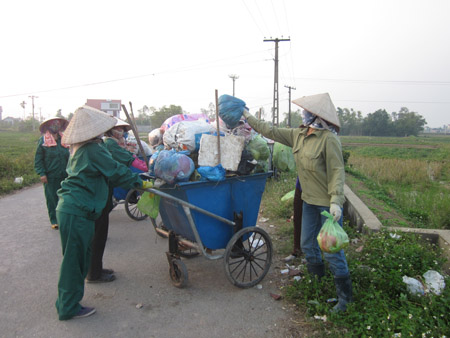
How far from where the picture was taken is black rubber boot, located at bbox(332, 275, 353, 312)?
2.86 metres

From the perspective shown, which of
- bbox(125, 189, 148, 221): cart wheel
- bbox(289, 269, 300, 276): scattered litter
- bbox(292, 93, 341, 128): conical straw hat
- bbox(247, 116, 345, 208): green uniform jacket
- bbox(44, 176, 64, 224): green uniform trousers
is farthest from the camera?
bbox(125, 189, 148, 221): cart wheel

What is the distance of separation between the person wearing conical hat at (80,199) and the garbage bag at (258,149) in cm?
129

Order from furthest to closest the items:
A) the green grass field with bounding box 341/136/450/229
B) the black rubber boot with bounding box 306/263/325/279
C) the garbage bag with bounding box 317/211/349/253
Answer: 1. the green grass field with bounding box 341/136/450/229
2. the black rubber boot with bounding box 306/263/325/279
3. the garbage bag with bounding box 317/211/349/253

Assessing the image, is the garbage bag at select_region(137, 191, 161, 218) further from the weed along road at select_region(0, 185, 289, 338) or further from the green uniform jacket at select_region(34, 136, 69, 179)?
the green uniform jacket at select_region(34, 136, 69, 179)

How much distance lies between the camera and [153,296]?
3373 millimetres

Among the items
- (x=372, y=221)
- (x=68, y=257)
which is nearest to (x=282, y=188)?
(x=372, y=221)

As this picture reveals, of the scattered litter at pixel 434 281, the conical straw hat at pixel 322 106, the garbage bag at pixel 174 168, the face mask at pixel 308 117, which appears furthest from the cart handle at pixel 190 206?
the scattered litter at pixel 434 281

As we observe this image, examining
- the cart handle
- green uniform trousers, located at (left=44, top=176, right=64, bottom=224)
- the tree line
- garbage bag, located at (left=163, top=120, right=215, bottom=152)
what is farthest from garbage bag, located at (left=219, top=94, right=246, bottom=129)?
the tree line

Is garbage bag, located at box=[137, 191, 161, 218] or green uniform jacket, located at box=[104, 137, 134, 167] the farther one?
green uniform jacket, located at box=[104, 137, 134, 167]

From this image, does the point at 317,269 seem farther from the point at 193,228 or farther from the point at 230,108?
the point at 230,108

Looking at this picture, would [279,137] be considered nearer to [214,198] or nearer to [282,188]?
[214,198]

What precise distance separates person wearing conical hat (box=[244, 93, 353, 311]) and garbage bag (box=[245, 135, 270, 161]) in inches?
18.3

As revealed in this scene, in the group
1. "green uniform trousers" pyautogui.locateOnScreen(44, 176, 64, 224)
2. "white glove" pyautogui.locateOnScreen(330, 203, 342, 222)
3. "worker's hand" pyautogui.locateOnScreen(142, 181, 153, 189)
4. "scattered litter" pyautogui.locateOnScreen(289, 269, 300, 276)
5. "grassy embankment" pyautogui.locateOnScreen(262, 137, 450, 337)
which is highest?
"worker's hand" pyautogui.locateOnScreen(142, 181, 153, 189)

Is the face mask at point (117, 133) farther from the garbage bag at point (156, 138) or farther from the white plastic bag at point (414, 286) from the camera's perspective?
the white plastic bag at point (414, 286)
